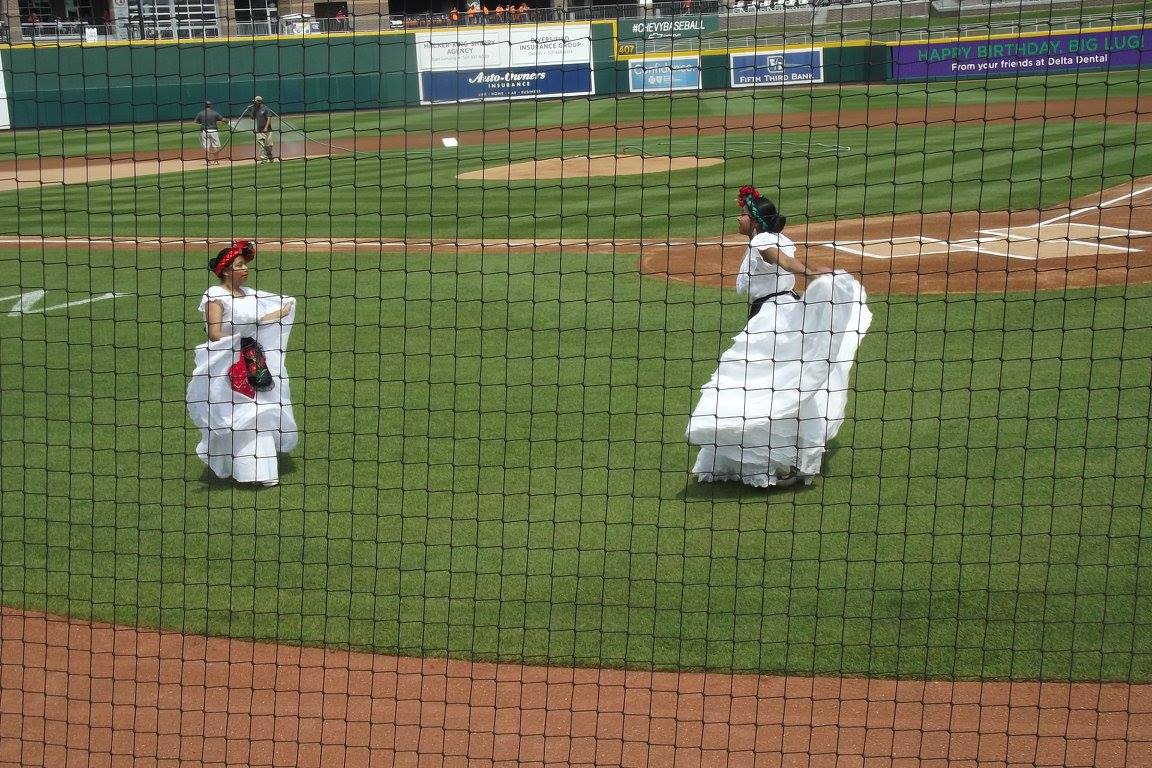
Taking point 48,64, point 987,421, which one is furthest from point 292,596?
point 48,64

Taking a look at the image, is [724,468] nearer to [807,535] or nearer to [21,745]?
[807,535]

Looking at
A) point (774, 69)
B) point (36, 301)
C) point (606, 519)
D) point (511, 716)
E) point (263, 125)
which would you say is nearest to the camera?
point (511, 716)

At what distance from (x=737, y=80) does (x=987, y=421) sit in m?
24.5

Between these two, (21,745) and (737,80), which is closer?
(21,745)

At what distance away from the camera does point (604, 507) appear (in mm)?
7805

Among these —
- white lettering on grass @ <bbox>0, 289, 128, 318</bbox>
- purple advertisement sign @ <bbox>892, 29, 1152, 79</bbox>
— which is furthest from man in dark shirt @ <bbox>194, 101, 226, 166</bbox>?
purple advertisement sign @ <bbox>892, 29, 1152, 79</bbox>

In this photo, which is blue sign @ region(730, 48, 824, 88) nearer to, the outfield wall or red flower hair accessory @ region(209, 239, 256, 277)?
the outfield wall

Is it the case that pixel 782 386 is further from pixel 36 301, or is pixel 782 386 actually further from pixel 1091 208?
pixel 36 301

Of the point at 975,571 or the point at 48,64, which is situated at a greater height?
the point at 48,64

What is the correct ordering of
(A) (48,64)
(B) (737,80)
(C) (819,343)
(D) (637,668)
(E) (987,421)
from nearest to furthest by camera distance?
(D) (637,668), (C) (819,343), (E) (987,421), (A) (48,64), (B) (737,80)

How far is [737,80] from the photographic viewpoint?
32062 millimetres

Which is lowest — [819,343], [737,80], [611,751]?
[611,751]

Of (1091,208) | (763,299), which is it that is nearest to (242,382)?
(763,299)

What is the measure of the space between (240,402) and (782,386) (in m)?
3.43
